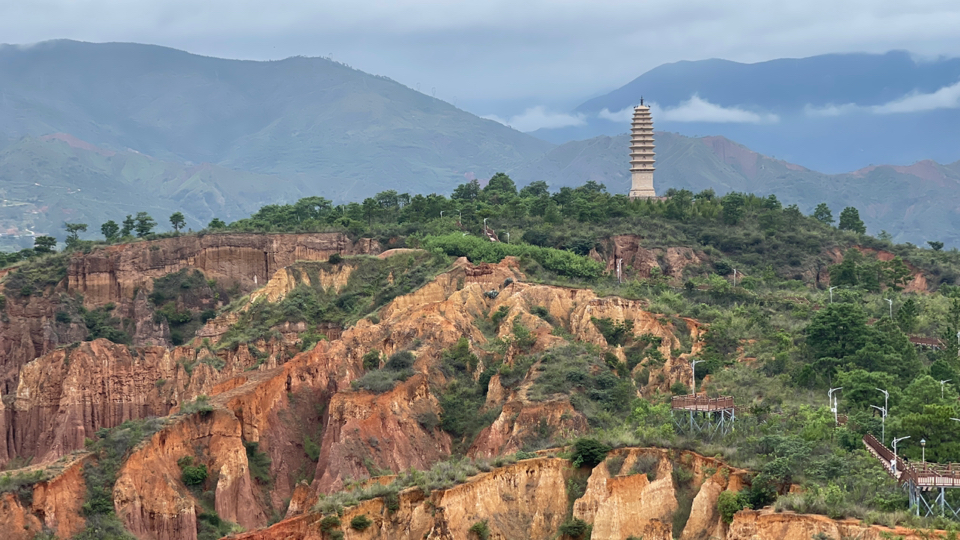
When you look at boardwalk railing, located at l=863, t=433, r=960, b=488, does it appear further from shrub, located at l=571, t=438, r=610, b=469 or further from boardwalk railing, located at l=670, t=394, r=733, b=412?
boardwalk railing, located at l=670, t=394, r=733, b=412

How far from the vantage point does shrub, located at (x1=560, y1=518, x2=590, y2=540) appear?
69.3 meters

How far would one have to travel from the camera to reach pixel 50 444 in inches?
3969

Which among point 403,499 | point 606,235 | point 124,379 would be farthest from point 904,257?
point 403,499

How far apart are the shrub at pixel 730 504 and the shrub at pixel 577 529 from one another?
6521 mm

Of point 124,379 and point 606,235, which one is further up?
point 606,235

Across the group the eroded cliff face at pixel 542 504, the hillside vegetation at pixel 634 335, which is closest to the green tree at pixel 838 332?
the hillside vegetation at pixel 634 335

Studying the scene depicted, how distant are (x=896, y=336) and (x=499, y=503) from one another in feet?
90.8

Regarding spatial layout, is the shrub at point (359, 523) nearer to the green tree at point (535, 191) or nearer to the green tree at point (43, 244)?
the green tree at point (43, 244)

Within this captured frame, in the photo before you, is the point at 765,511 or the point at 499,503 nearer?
the point at 765,511

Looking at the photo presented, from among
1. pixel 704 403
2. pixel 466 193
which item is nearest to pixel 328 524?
pixel 704 403

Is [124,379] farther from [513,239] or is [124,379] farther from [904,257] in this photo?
[904,257]

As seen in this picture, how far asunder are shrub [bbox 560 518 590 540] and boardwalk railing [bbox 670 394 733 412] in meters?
10.1

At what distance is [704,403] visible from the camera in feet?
253

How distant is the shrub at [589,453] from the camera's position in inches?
2844
